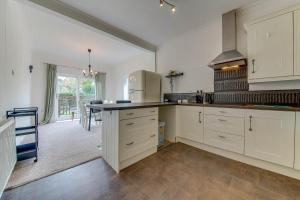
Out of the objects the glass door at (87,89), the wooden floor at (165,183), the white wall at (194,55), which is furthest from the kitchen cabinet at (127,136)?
the glass door at (87,89)

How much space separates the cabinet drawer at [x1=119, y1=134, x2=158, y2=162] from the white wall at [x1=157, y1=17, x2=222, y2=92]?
1742 millimetres

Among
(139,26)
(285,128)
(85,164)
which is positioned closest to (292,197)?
(285,128)

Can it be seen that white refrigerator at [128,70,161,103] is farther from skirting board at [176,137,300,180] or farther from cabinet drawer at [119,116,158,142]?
skirting board at [176,137,300,180]

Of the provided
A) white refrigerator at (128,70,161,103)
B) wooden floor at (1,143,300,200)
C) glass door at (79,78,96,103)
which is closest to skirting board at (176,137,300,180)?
wooden floor at (1,143,300,200)

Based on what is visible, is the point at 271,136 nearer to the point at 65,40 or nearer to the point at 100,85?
the point at 65,40

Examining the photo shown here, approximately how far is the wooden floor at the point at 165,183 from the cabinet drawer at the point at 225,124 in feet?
1.73

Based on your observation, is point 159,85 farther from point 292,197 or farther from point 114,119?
point 292,197

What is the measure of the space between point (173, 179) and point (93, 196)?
96cm

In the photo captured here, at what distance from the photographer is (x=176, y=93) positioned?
364cm

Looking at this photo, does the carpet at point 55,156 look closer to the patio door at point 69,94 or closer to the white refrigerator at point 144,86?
the white refrigerator at point 144,86

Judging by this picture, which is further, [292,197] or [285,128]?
[285,128]

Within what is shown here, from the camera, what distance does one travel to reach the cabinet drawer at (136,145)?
1862mm

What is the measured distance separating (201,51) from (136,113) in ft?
7.57

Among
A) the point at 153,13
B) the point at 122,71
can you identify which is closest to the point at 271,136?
the point at 153,13
